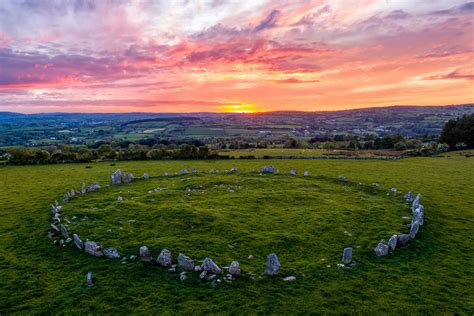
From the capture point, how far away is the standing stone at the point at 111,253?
15022mm

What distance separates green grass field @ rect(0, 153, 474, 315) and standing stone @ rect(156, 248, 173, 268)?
518 mm

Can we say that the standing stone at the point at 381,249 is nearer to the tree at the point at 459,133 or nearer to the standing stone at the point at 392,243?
the standing stone at the point at 392,243

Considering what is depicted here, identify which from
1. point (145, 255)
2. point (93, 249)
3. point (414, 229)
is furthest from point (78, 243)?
point (414, 229)

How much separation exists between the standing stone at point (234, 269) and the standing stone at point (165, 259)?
9.41ft

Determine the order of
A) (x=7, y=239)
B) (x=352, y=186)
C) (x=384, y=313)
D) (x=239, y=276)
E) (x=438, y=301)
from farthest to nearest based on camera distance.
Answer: (x=352, y=186) < (x=7, y=239) < (x=239, y=276) < (x=438, y=301) < (x=384, y=313)

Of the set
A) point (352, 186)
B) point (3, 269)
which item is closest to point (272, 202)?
point (352, 186)

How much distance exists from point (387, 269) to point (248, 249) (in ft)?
21.3

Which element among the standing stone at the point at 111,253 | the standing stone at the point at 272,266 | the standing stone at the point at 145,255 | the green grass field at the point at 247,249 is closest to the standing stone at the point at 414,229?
the green grass field at the point at 247,249

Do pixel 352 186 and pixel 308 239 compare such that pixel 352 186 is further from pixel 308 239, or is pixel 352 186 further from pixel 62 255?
pixel 62 255

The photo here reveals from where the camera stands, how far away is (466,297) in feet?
40.2

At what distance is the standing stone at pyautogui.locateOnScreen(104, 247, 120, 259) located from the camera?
591 inches

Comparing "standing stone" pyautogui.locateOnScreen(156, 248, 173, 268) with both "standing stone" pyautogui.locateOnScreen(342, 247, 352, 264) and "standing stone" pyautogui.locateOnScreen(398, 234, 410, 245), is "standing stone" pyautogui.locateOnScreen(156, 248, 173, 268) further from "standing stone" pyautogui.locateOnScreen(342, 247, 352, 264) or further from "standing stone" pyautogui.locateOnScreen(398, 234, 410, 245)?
"standing stone" pyautogui.locateOnScreen(398, 234, 410, 245)

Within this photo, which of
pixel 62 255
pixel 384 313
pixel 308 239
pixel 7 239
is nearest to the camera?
pixel 384 313

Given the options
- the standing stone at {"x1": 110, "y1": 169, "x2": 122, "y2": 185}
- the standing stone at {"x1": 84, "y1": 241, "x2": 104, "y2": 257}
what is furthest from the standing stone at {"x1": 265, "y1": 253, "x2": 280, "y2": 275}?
the standing stone at {"x1": 110, "y1": 169, "x2": 122, "y2": 185}
